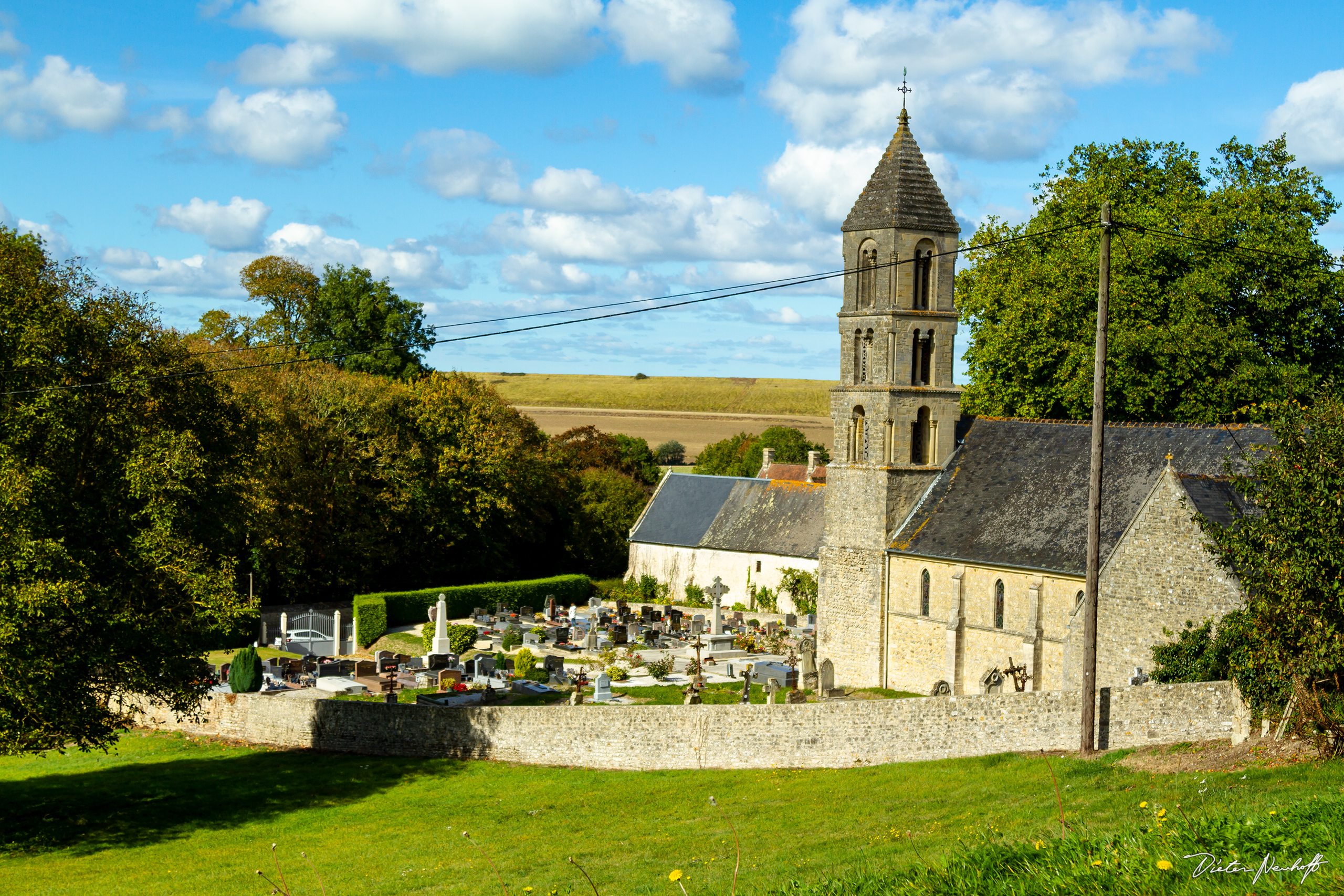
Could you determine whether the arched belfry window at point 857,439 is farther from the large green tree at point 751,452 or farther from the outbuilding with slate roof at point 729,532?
the large green tree at point 751,452

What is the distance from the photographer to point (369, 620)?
1646 inches

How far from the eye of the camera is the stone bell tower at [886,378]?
3372 cm

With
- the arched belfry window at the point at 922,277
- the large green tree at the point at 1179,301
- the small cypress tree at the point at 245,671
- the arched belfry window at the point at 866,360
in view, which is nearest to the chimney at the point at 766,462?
the large green tree at the point at 1179,301

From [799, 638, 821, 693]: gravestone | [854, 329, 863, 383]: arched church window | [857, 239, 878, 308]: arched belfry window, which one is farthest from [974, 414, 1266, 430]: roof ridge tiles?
[799, 638, 821, 693]: gravestone

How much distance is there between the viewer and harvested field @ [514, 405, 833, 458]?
13462 centimetres

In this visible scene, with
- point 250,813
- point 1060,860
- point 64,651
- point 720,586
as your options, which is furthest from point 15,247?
point 720,586

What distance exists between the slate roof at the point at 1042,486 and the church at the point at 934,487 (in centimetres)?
4

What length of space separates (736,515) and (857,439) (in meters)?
17.2

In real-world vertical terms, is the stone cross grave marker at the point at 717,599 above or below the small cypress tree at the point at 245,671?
above

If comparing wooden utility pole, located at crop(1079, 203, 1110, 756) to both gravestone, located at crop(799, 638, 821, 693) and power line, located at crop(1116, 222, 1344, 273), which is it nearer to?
gravestone, located at crop(799, 638, 821, 693)

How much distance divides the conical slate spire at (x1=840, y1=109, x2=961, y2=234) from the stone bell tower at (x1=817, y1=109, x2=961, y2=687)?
0.03 m

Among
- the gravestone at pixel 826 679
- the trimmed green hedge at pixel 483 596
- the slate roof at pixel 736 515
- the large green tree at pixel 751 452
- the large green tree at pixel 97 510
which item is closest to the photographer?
the large green tree at pixel 97 510
